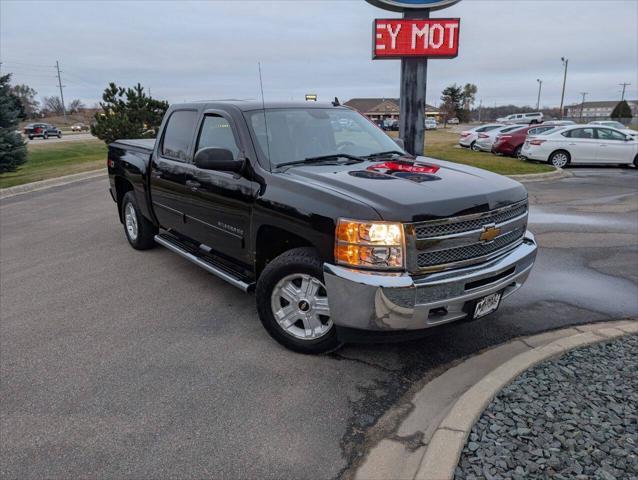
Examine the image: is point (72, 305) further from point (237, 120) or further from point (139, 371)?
point (237, 120)

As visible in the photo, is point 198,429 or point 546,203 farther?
point 546,203

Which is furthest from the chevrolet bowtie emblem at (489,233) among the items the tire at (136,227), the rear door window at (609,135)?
the rear door window at (609,135)

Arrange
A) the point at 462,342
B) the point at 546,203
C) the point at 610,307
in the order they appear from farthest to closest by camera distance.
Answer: the point at 546,203 → the point at 610,307 → the point at 462,342

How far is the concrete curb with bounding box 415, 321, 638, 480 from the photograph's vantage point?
2496 millimetres

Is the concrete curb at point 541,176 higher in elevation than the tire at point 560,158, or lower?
lower

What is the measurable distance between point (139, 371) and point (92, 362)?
17.2 inches

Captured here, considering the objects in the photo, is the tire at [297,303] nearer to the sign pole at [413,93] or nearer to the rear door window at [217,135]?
the rear door window at [217,135]

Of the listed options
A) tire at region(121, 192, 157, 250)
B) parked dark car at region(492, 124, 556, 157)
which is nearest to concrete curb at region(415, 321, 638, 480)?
tire at region(121, 192, 157, 250)

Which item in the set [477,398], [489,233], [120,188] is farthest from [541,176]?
[477,398]

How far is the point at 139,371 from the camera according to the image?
3.62 meters

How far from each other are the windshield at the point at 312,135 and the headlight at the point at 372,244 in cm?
120

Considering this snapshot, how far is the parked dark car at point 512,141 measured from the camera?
66.7 feet

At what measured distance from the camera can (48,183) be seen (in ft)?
Result: 46.3

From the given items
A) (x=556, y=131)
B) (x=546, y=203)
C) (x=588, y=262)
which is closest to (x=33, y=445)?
(x=588, y=262)
